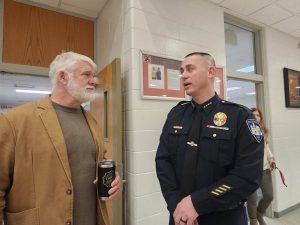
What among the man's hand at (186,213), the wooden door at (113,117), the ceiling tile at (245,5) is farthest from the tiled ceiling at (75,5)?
the man's hand at (186,213)

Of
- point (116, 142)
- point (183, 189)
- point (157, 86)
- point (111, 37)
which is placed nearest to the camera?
point (183, 189)

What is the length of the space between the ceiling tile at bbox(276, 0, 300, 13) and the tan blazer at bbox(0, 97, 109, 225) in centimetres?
310

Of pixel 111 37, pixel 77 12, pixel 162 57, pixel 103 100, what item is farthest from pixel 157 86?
pixel 77 12

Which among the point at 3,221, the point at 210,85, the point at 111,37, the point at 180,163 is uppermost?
the point at 111,37

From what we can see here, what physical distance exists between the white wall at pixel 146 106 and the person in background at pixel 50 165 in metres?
0.78

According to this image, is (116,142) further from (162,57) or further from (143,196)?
(162,57)

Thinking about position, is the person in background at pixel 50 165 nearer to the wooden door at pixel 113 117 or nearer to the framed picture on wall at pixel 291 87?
the wooden door at pixel 113 117

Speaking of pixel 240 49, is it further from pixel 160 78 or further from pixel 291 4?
pixel 160 78

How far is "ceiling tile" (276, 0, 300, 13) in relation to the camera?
277 cm

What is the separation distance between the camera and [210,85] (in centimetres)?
132

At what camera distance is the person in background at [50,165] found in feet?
3.42

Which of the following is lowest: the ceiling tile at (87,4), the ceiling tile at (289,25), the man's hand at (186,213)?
the man's hand at (186,213)

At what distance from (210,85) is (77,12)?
215 centimetres

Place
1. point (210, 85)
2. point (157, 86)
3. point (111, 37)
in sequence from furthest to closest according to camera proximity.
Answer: point (111, 37), point (157, 86), point (210, 85)
